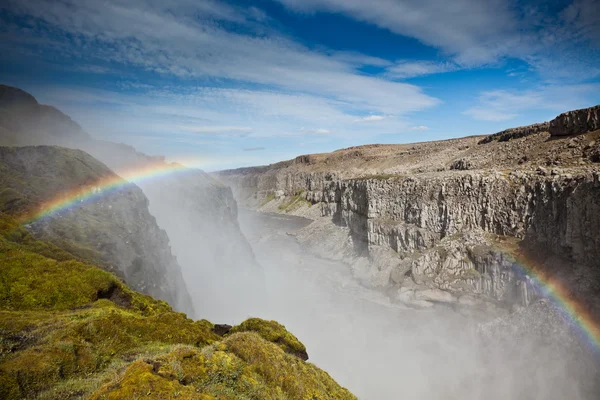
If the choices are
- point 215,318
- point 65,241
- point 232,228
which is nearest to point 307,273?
point 232,228

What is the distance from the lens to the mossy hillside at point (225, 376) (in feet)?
21.5

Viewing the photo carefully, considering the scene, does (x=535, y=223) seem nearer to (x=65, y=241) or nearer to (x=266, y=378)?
(x=266, y=378)

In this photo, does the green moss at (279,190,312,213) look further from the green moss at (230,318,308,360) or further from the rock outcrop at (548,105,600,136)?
the green moss at (230,318,308,360)

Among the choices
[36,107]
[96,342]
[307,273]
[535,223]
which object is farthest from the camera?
[36,107]

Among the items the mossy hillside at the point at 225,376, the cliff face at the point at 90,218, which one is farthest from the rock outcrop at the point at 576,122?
the cliff face at the point at 90,218

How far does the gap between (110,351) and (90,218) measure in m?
23.1

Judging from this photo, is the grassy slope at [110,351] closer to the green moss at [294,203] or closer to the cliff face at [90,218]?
the cliff face at [90,218]

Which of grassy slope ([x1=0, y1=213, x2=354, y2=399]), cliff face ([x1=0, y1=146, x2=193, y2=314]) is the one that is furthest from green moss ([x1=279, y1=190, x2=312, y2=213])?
grassy slope ([x1=0, y1=213, x2=354, y2=399])

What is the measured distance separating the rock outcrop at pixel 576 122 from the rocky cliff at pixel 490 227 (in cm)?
187

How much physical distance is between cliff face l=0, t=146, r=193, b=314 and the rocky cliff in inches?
1649

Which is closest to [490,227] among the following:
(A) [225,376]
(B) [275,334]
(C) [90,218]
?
(B) [275,334]

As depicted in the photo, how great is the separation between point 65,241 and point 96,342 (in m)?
16.3

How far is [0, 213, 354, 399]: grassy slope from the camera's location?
24.9 feet

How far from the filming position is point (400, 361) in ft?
139
